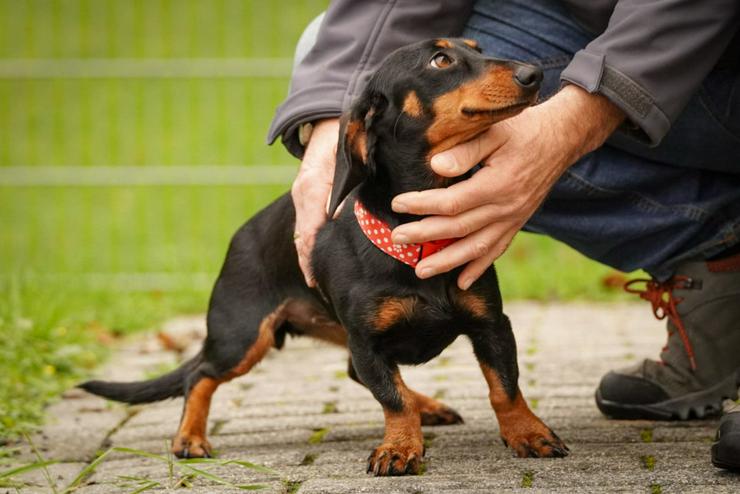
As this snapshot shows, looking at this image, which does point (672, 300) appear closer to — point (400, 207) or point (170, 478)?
point (400, 207)

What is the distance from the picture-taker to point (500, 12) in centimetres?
343

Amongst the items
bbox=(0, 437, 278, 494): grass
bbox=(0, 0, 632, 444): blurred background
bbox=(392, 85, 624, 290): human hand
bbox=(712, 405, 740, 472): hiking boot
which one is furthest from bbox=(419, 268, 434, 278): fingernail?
bbox=(0, 0, 632, 444): blurred background

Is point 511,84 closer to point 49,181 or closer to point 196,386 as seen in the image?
point 196,386

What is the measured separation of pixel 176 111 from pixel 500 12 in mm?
5242

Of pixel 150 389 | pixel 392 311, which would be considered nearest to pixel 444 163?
pixel 392 311

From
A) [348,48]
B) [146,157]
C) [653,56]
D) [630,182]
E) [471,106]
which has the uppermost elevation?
[653,56]

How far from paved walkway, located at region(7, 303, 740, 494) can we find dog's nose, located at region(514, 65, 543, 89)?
890mm

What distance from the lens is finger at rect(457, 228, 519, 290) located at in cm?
271

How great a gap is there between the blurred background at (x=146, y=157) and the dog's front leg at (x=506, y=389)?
11.5ft

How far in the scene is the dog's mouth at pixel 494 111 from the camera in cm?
249

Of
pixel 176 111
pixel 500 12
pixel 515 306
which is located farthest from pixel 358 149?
pixel 176 111

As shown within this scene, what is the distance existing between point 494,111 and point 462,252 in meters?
0.35

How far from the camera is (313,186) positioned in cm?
297

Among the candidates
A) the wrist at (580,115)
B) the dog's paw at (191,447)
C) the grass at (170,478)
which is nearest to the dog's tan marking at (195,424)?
the dog's paw at (191,447)
